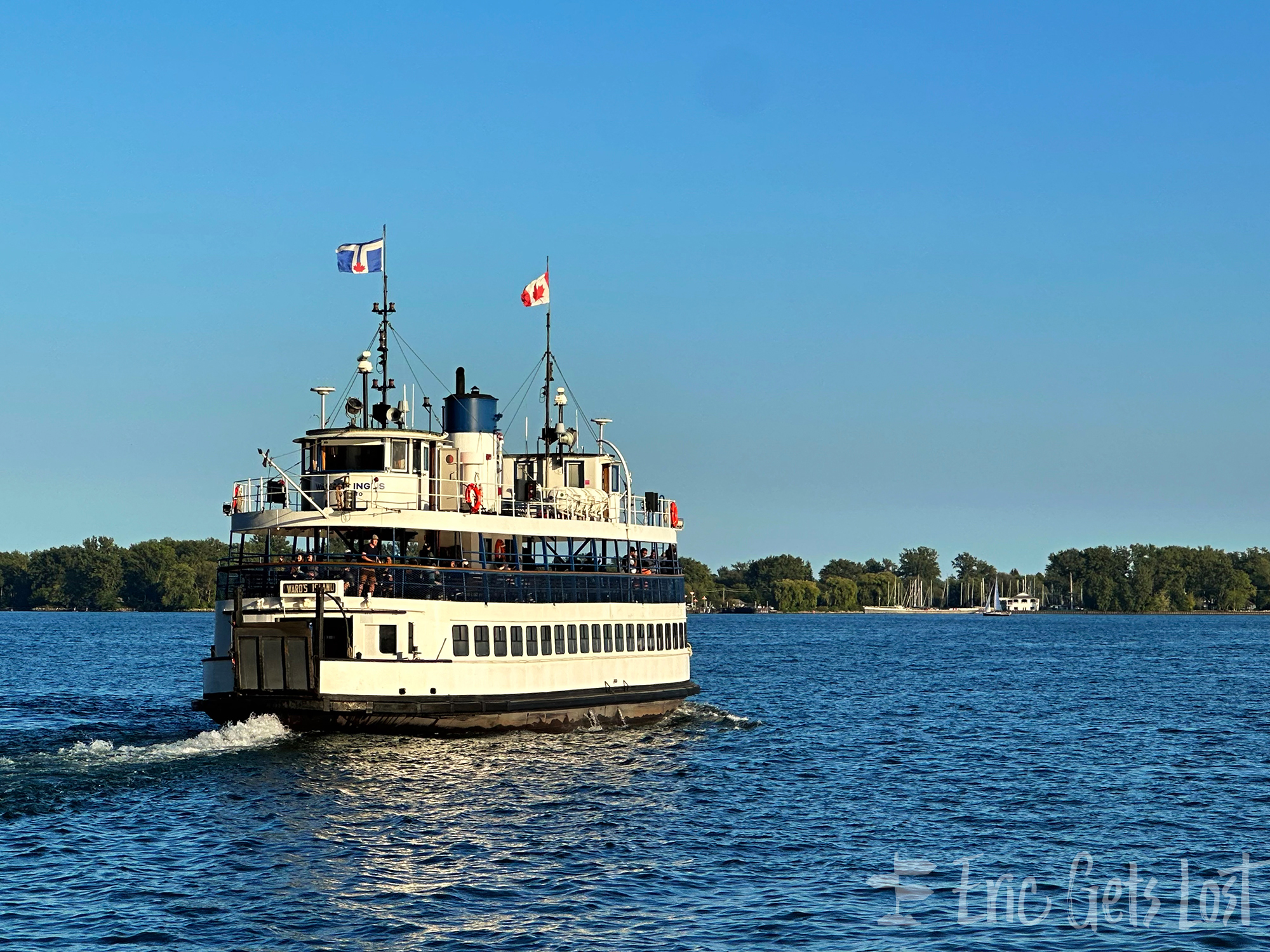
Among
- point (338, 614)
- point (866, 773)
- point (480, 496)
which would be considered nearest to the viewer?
point (338, 614)

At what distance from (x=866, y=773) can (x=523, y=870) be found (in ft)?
58.3

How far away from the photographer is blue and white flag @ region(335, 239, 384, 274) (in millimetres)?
51344

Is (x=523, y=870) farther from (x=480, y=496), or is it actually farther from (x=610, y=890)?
(x=480, y=496)

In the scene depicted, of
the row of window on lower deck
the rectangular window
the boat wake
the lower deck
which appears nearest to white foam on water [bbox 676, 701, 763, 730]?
the boat wake

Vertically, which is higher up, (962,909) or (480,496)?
(480,496)

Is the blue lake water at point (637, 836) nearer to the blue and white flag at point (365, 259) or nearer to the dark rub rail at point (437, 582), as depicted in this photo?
the dark rub rail at point (437, 582)

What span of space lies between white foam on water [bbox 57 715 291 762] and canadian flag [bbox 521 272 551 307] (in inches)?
812

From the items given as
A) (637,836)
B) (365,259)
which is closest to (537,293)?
(365,259)

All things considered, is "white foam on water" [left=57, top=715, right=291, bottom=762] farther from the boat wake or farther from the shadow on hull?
the boat wake

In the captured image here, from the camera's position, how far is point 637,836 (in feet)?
112

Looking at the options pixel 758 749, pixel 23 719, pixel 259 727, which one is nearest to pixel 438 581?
pixel 259 727

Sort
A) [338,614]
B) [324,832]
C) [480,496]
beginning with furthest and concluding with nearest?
[480,496]
[338,614]
[324,832]

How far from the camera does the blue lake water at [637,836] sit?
86.6ft

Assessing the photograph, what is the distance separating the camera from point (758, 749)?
5066cm
